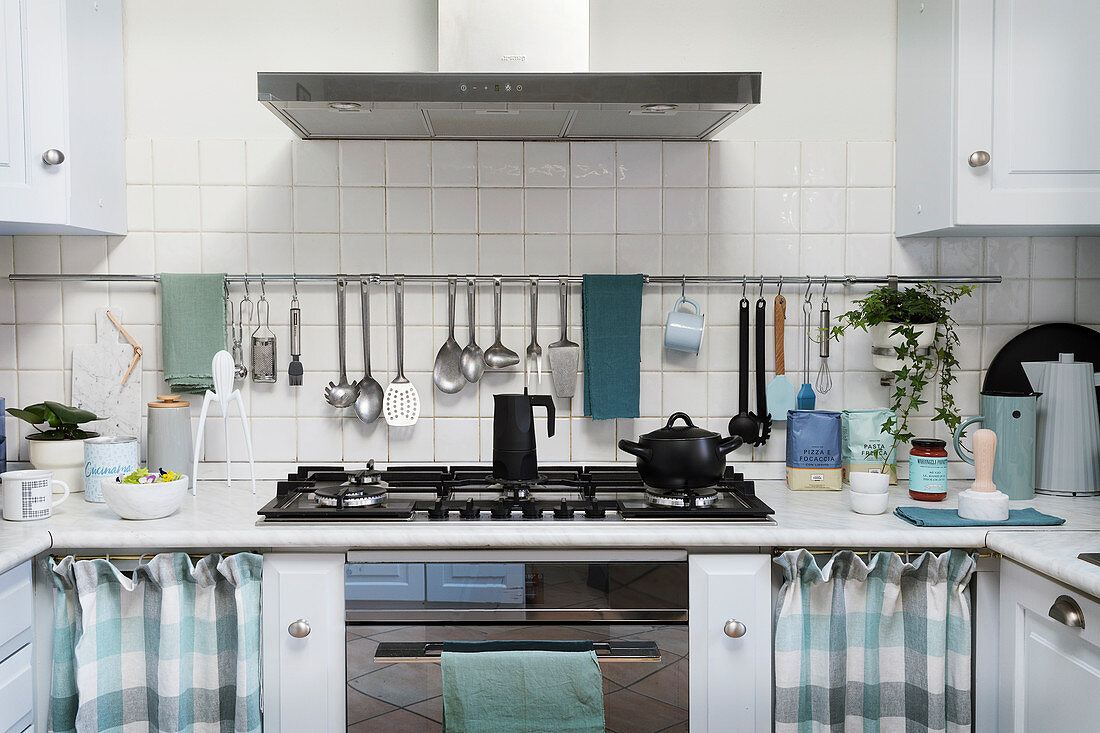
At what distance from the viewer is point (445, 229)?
7.79ft

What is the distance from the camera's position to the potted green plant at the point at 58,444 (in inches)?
84.0

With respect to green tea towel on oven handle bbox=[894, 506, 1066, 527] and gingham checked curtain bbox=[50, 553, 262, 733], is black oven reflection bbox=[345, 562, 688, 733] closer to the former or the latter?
gingham checked curtain bbox=[50, 553, 262, 733]

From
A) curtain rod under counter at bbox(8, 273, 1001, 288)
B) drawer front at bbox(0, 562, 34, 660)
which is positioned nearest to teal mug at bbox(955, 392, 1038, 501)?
curtain rod under counter at bbox(8, 273, 1001, 288)

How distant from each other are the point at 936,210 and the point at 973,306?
40 cm

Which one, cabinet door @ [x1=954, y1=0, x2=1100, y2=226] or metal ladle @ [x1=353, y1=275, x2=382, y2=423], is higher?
cabinet door @ [x1=954, y1=0, x2=1100, y2=226]

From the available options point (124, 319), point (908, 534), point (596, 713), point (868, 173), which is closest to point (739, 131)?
point (868, 173)

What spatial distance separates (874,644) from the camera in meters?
1.80

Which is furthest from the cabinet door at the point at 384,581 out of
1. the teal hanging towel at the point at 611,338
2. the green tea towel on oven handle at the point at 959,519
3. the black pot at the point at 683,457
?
the green tea towel on oven handle at the point at 959,519

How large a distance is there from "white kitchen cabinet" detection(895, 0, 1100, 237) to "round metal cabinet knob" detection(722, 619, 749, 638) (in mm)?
1056

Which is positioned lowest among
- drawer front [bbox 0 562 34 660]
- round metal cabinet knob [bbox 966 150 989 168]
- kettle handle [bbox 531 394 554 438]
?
drawer front [bbox 0 562 34 660]

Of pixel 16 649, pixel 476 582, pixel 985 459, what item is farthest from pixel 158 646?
pixel 985 459

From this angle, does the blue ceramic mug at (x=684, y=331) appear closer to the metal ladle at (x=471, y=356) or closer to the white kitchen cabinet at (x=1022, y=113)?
the metal ladle at (x=471, y=356)

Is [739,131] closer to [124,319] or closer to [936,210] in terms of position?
[936,210]

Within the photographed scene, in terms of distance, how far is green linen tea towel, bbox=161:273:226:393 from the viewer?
90.9 inches
